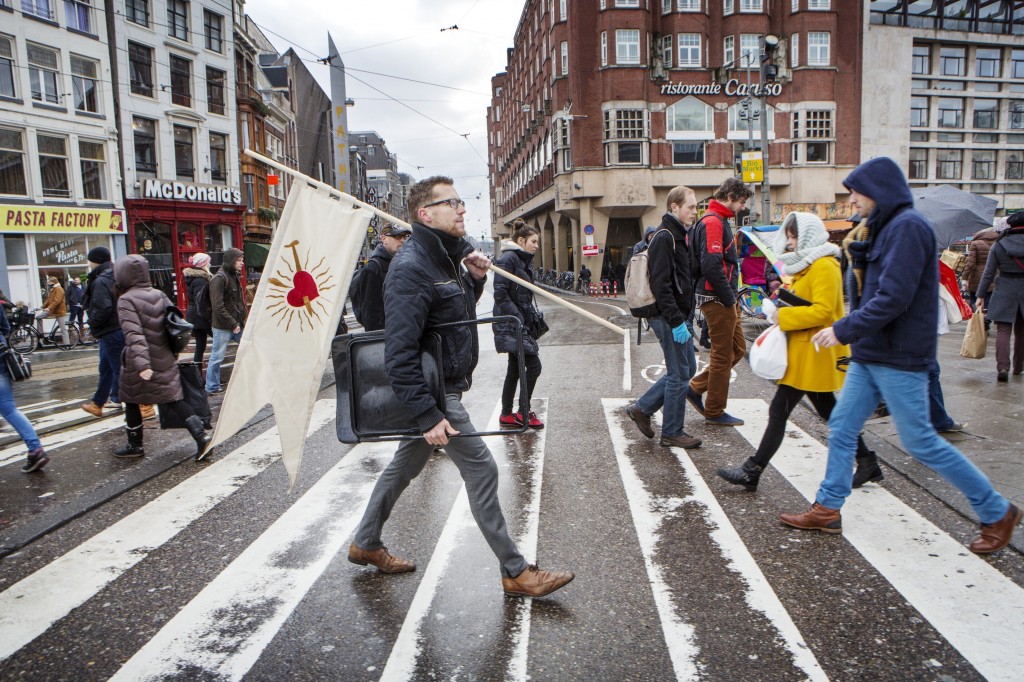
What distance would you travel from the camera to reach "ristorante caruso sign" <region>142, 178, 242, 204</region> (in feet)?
87.4

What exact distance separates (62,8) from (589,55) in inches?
957

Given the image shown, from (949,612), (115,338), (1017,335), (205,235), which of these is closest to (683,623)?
(949,612)

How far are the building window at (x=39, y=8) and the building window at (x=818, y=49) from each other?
114 feet

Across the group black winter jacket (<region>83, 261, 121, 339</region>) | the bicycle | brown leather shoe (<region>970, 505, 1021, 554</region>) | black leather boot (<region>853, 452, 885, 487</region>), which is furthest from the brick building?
brown leather shoe (<region>970, 505, 1021, 554</region>)

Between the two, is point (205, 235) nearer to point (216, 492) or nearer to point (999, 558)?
point (216, 492)

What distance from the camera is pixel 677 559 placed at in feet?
11.8

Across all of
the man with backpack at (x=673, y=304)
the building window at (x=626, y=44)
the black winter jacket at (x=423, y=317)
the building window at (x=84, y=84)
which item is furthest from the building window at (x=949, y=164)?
the black winter jacket at (x=423, y=317)

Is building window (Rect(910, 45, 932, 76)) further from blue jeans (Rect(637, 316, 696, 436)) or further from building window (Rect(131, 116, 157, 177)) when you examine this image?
blue jeans (Rect(637, 316, 696, 436))

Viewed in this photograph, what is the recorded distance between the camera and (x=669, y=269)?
17.9 feet

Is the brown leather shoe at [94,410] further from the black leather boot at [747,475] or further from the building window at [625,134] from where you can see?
the building window at [625,134]

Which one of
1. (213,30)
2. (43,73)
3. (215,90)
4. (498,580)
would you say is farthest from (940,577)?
(213,30)

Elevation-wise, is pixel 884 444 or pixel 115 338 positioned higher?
pixel 115 338

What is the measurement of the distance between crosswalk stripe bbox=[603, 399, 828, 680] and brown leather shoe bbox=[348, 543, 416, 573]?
1.30 meters

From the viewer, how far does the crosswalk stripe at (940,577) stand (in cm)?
272
